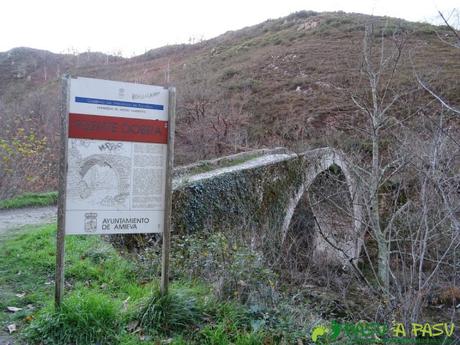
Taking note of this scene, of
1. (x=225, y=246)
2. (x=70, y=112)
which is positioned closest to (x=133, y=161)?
(x=70, y=112)

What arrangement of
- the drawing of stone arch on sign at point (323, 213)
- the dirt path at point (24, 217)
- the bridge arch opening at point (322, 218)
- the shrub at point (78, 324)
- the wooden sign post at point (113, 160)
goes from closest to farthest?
the shrub at point (78, 324) < the wooden sign post at point (113, 160) < the dirt path at point (24, 217) < the bridge arch opening at point (322, 218) < the drawing of stone arch on sign at point (323, 213)

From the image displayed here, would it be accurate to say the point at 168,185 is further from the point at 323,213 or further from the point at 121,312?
the point at 323,213

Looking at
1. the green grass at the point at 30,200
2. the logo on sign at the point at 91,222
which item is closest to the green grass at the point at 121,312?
the logo on sign at the point at 91,222

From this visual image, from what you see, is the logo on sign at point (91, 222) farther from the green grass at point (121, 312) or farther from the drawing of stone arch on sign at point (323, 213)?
the drawing of stone arch on sign at point (323, 213)

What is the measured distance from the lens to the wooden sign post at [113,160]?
10.7ft

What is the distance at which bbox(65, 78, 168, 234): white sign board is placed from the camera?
328 cm

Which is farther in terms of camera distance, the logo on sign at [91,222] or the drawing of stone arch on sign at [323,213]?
the drawing of stone arch on sign at [323,213]

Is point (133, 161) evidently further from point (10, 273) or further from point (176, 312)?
point (10, 273)

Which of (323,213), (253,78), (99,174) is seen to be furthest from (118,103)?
(253,78)

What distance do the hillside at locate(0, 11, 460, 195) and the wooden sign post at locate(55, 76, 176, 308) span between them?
8715mm

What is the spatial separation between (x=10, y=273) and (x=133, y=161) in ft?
7.69

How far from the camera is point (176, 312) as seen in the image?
11.5ft

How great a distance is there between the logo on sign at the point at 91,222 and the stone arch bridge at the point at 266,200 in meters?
2.63

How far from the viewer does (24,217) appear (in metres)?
8.85
